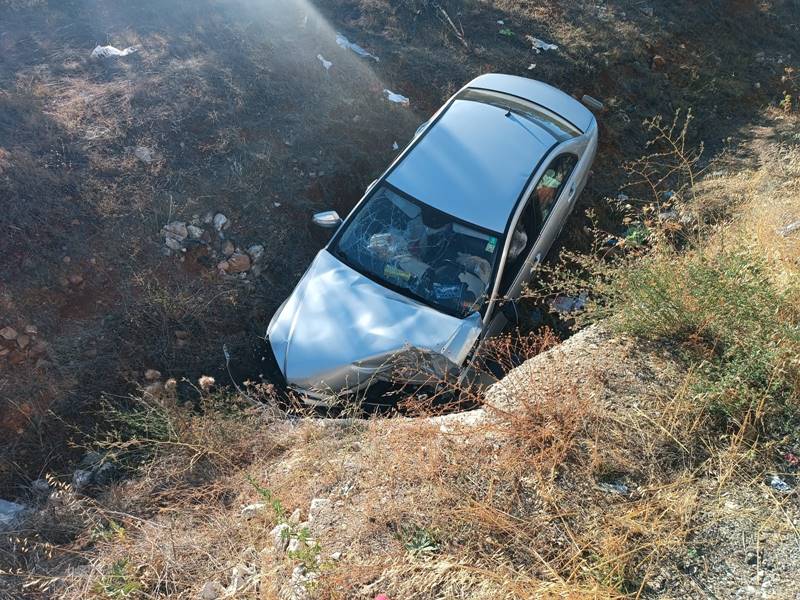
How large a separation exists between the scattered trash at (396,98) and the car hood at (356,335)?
11.0 ft

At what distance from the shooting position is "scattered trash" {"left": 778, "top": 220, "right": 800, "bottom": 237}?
4.32 metres

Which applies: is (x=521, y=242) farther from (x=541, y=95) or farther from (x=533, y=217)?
(x=541, y=95)

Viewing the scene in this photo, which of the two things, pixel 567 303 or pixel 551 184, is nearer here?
pixel 551 184

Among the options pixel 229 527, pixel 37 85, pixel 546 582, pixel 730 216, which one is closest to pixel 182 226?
pixel 37 85

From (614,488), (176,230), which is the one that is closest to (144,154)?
(176,230)

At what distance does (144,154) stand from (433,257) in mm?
3397

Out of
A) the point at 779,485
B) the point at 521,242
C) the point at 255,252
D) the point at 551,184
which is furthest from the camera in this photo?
the point at 255,252

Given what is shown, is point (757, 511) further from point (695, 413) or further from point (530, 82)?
point (530, 82)

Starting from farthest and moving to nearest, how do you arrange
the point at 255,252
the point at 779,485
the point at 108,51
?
the point at 108,51
the point at 255,252
the point at 779,485

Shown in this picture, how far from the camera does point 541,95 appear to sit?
5.68 metres

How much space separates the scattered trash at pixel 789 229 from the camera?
14.2ft

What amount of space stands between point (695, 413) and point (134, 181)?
535cm

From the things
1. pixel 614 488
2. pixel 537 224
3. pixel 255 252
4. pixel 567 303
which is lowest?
pixel 255 252

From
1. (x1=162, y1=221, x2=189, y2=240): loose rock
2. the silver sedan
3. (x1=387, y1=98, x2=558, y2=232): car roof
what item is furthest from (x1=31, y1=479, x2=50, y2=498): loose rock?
(x1=387, y1=98, x2=558, y2=232): car roof
